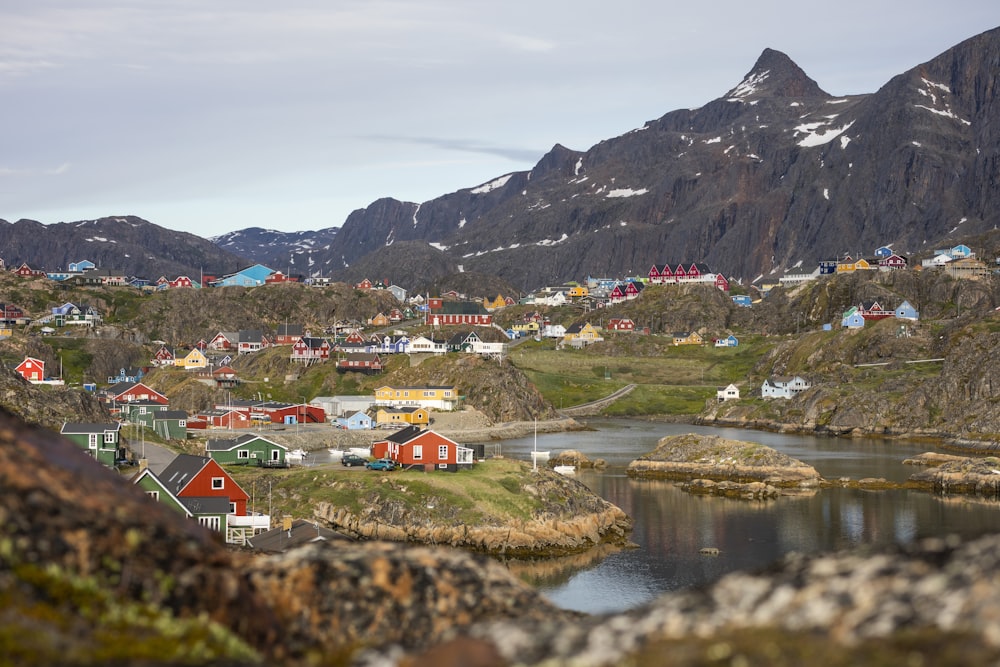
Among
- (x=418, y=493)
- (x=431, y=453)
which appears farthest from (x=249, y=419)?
(x=418, y=493)

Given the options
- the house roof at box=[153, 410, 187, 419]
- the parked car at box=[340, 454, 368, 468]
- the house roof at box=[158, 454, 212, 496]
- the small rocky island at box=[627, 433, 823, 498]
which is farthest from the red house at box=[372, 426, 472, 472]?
the house roof at box=[153, 410, 187, 419]

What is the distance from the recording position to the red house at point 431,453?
84250 millimetres

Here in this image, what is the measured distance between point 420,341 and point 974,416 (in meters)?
96.9

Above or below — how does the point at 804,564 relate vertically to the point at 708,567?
above

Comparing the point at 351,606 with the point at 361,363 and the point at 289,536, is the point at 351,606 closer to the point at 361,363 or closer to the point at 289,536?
the point at 289,536

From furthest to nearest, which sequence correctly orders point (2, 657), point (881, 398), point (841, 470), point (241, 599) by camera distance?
point (881, 398) < point (841, 470) < point (241, 599) < point (2, 657)

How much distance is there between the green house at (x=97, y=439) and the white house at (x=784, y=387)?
122 metres

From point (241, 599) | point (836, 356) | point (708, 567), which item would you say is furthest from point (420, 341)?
point (241, 599)

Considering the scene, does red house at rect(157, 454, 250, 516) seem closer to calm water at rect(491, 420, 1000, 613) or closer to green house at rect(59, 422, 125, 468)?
calm water at rect(491, 420, 1000, 613)

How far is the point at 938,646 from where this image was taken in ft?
32.5

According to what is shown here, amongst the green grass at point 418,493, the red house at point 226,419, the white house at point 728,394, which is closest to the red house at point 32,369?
the red house at point 226,419

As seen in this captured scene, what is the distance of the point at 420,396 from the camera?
532 ft

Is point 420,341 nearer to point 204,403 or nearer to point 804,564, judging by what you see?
point 204,403

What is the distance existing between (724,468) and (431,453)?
35.3 metres
